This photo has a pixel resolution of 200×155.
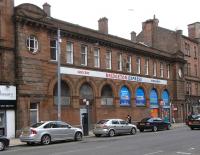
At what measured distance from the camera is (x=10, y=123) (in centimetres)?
3177

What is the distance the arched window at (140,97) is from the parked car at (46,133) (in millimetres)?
20612

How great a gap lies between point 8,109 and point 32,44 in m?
6.24

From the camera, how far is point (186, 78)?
62125mm

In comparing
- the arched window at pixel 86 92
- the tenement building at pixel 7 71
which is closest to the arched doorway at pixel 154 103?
the arched window at pixel 86 92

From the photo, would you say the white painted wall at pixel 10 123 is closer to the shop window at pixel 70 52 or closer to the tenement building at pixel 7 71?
the tenement building at pixel 7 71

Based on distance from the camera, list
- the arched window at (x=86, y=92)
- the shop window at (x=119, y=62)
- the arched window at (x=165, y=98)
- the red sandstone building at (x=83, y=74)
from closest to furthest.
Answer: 1. the red sandstone building at (x=83, y=74)
2. the arched window at (x=86, y=92)
3. the shop window at (x=119, y=62)
4. the arched window at (x=165, y=98)

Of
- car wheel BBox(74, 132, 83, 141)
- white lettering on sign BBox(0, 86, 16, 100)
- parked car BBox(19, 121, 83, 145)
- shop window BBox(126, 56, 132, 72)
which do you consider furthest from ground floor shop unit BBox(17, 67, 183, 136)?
parked car BBox(19, 121, 83, 145)

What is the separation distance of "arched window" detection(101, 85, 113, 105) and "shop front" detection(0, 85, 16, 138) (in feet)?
41.2

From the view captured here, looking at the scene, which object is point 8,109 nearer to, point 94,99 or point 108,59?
point 94,99

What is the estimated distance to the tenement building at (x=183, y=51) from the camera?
60.3 m

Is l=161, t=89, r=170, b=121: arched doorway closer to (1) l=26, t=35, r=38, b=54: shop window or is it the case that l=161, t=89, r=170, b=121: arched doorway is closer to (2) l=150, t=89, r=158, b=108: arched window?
(2) l=150, t=89, r=158, b=108: arched window

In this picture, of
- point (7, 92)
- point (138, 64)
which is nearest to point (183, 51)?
point (138, 64)

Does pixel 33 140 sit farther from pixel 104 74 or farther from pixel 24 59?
pixel 104 74

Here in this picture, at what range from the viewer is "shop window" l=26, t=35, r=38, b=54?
3416cm
